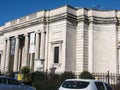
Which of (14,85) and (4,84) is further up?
(4,84)

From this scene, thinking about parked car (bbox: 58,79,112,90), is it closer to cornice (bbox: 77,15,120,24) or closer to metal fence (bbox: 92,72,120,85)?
metal fence (bbox: 92,72,120,85)

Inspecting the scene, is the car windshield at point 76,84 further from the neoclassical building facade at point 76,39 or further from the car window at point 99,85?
the neoclassical building facade at point 76,39

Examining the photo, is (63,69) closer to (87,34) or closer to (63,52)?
(63,52)

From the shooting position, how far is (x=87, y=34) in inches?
1489

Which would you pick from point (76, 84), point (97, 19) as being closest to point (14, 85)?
point (76, 84)

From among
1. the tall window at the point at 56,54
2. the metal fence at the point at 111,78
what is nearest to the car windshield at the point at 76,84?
the metal fence at the point at 111,78

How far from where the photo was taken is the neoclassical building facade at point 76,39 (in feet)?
120

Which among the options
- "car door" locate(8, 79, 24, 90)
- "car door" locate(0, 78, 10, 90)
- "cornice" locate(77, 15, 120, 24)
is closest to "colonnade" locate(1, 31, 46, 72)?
"cornice" locate(77, 15, 120, 24)

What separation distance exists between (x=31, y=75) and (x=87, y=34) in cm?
1267


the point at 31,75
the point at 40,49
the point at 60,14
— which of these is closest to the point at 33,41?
the point at 40,49

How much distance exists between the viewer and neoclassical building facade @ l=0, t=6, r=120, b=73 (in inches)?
1438

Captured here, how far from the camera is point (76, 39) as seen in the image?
124ft

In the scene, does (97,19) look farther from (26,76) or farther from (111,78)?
(26,76)

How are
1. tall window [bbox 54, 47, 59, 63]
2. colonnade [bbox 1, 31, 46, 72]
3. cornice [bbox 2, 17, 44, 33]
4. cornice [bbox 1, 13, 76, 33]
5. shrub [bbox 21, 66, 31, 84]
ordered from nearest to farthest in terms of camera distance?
shrub [bbox 21, 66, 31, 84] → cornice [bbox 1, 13, 76, 33] → tall window [bbox 54, 47, 59, 63] → colonnade [bbox 1, 31, 46, 72] → cornice [bbox 2, 17, 44, 33]
